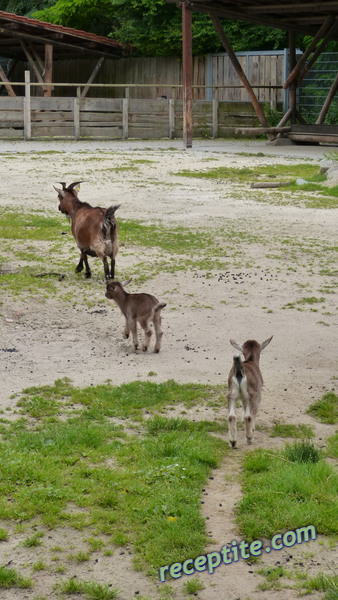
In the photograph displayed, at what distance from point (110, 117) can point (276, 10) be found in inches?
280

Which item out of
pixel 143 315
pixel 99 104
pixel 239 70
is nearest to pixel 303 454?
pixel 143 315

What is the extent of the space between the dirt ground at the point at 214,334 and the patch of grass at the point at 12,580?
6 centimetres

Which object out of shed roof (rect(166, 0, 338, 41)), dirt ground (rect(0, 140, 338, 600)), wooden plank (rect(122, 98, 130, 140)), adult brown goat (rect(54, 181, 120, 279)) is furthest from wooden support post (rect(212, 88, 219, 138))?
adult brown goat (rect(54, 181, 120, 279))

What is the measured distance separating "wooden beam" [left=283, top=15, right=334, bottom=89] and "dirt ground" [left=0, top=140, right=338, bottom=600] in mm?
12166

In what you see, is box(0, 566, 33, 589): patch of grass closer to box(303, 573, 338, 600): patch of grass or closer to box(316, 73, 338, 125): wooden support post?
box(303, 573, 338, 600): patch of grass

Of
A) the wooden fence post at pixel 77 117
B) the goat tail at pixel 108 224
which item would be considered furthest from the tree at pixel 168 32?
the goat tail at pixel 108 224

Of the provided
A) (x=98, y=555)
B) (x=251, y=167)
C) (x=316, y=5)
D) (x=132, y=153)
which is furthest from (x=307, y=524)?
(x=316, y=5)

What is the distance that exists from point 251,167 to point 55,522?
17.3m

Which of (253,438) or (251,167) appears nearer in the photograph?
(253,438)

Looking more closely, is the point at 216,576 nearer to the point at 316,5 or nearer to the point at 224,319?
the point at 224,319

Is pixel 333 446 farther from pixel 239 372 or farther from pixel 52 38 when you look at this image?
pixel 52 38

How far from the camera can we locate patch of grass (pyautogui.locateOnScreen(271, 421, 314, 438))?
6105 mm

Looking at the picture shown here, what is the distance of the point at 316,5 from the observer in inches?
991

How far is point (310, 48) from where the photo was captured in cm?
2781
